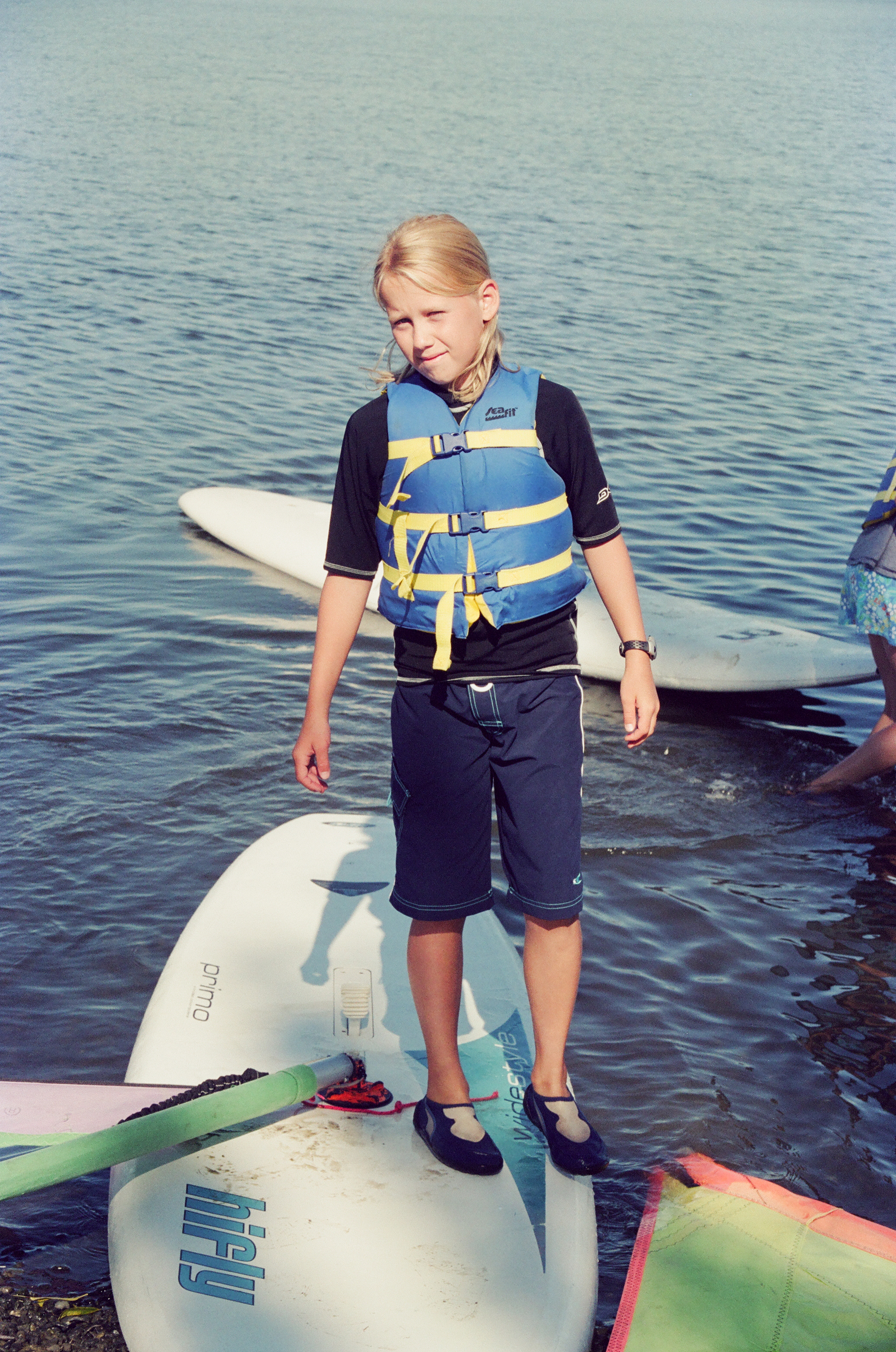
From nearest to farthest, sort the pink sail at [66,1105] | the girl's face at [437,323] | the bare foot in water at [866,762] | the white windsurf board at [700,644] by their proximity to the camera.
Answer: the girl's face at [437,323] → the pink sail at [66,1105] → the bare foot in water at [866,762] → the white windsurf board at [700,644]

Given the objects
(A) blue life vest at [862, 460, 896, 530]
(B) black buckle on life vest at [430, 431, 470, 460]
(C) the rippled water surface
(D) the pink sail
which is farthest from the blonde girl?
(A) blue life vest at [862, 460, 896, 530]

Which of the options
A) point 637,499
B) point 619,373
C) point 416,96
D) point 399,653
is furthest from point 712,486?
point 416,96

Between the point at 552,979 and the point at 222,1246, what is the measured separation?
28.4 inches

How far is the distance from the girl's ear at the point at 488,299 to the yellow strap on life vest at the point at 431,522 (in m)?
0.33

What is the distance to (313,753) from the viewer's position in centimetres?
233

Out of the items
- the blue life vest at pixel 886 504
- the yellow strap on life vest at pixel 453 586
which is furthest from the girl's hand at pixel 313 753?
the blue life vest at pixel 886 504

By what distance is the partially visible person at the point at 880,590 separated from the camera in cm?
406

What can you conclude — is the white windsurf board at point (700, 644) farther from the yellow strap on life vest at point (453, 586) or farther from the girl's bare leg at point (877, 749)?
the yellow strap on life vest at point (453, 586)

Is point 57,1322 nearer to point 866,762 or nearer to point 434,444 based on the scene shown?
point 434,444

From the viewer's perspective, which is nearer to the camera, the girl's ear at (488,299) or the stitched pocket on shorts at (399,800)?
the girl's ear at (488,299)

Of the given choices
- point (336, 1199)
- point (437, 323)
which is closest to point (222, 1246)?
point (336, 1199)

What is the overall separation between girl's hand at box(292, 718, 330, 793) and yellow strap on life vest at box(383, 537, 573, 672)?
250mm

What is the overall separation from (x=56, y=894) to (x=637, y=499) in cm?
511

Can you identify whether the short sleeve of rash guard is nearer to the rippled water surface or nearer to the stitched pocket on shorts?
Answer: the stitched pocket on shorts
